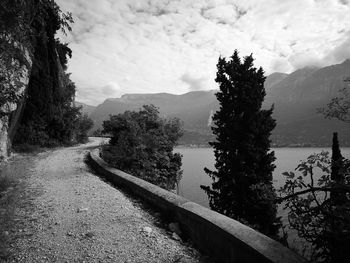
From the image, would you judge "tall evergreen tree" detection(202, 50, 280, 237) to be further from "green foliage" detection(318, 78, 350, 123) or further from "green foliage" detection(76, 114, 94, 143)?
"green foliage" detection(76, 114, 94, 143)

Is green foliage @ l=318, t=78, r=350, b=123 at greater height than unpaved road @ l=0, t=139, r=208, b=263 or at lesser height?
greater

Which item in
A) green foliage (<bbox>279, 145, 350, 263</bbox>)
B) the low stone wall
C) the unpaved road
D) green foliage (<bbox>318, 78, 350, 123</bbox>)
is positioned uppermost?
green foliage (<bbox>318, 78, 350, 123</bbox>)

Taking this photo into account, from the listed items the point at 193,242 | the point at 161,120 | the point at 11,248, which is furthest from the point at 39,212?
the point at 161,120

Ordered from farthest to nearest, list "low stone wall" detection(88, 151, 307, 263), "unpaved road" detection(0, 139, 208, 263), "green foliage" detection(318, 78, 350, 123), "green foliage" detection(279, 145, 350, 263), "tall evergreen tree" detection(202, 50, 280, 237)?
"tall evergreen tree" detection(202, 50, 280, 237) < "unpaved road" detection(0, 139, 208, 263) < "low stone wall" detection(88, 151, 307, 263) < "green foliage" detection(318, 78, 350, 123) < "green foliage" detection(279, 145, 350, 263)

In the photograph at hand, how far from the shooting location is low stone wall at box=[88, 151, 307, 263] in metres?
3.21

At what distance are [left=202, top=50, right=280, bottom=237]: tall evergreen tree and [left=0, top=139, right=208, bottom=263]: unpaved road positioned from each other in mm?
10704

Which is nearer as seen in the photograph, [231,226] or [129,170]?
[231,226]

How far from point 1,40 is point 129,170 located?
942 centimetres

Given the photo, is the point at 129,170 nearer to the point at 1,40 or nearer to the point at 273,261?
the point at 1,40

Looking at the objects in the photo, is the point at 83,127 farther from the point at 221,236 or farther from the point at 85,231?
the point at 221,236

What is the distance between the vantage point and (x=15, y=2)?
439 cm

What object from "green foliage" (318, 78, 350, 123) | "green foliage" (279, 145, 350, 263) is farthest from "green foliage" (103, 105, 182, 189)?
"green foliage" (318, 78, 350, 123)

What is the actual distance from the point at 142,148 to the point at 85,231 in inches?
350

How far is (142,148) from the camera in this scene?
13594 mm
